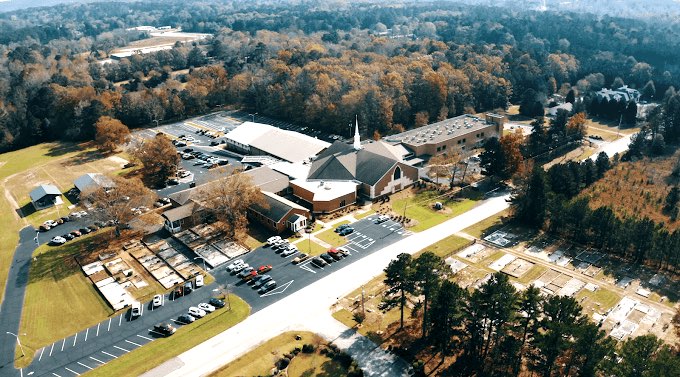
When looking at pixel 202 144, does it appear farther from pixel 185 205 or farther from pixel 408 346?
pixel 408 346

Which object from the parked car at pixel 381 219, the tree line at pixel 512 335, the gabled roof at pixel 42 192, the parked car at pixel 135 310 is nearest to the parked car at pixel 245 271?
the parked car at pixel 135 310

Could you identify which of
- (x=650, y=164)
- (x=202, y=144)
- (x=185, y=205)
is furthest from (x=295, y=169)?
(x=650, y=164)

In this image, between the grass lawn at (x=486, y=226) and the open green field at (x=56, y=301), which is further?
the grass lawn at (x=486, y=226)

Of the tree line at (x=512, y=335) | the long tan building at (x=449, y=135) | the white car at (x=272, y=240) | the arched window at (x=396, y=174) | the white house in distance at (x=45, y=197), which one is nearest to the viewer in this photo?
the tree line at (x=512, y=335)

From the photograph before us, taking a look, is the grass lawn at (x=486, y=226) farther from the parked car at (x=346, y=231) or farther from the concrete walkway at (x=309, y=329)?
the parked car at (x=346, y=231)

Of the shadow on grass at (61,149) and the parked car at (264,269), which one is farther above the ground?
the shadow on grass at (61,149)

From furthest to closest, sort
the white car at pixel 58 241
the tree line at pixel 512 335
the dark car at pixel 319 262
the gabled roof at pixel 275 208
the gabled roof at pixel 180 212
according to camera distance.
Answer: the gabled roof at pixel 180 212 → the gabled roof at pixel 275 208 → the white car at pixel 58 241 → the dark car at pixel 319 262 → the tree line at pixel 512 335

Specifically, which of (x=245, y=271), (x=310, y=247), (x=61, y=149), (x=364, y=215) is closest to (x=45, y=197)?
(x=61, y=149)
